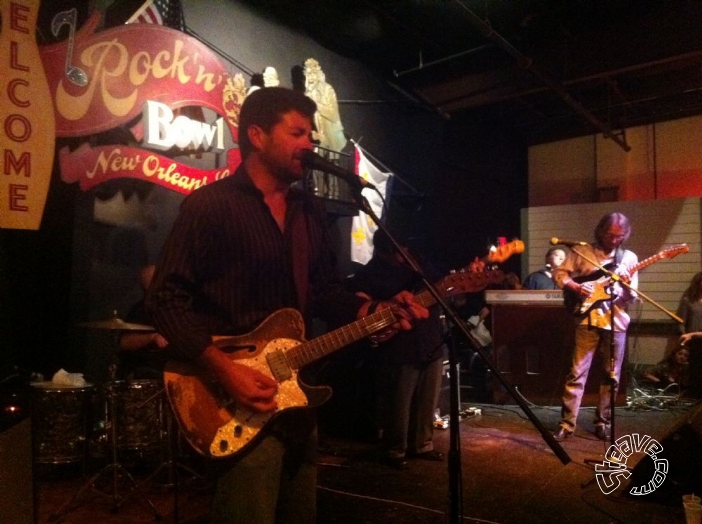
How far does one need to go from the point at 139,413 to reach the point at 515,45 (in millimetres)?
7768

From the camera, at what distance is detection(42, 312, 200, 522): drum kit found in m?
4.51

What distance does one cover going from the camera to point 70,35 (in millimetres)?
5430

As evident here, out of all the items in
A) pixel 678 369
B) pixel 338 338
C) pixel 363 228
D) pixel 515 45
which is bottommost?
pixel 678 369

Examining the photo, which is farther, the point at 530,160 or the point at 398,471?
the point at 530,160

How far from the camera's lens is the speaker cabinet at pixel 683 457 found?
11.1 ft

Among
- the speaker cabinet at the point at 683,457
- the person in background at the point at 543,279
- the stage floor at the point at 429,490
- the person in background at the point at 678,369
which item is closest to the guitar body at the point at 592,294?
the stage floor at the point at 429,490

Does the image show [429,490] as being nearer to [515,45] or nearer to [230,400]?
[230,400]

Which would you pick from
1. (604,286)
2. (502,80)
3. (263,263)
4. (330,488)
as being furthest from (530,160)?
(263,263)

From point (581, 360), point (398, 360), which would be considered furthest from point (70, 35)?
point (581, 360)

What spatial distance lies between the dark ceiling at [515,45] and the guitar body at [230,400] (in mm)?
5660

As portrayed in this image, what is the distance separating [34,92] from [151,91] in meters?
1.18

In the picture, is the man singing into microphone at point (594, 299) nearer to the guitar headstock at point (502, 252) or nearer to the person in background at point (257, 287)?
the guitar headstock at point (502, 252)

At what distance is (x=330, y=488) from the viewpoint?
478 cm

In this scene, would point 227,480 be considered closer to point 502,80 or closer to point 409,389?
A: point 409,389
